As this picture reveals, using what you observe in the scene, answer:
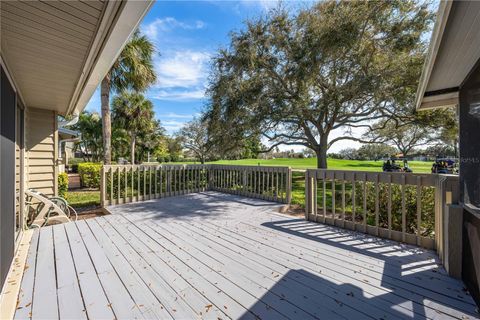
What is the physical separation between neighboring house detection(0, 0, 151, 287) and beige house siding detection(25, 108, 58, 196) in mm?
1200

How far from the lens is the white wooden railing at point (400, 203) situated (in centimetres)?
268

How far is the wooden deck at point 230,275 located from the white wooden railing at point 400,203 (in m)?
0.22

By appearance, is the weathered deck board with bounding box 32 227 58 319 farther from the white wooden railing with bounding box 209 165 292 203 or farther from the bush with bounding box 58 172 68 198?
the bush with bounding box 58 172 68 198

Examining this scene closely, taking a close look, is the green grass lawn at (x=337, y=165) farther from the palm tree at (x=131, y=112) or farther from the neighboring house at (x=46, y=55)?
the neighboring house at (x=46, y=55)

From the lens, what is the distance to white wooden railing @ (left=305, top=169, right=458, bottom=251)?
2682mm

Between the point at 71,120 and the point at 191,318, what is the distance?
578 cm

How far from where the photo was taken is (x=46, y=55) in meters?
2.34

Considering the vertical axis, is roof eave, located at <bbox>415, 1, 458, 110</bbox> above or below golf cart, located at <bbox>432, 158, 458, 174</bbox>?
above

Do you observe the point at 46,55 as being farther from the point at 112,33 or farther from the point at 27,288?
the point at 27,288

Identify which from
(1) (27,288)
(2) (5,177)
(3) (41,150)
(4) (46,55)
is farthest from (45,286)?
(3) (41,150)

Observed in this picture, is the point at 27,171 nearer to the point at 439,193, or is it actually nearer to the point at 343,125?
the point at 439,193

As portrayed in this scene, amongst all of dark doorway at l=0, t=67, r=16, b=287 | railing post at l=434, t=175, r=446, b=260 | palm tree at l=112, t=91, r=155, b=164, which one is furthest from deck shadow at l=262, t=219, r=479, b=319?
palm tree at l=112, t=91, r=155, b=164

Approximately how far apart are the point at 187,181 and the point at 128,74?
4.10 m

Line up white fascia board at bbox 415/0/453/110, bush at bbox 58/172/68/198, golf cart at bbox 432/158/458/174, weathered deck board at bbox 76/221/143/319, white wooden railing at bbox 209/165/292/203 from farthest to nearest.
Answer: golf cart at bbox 432/158/458/174
bush at bbox 58/172/68/198
white wooden railing at bbox 209/165/292/203
weathered deck board at bbox 76/221/143/319
white fascia board at bbox 415/0/453/110
